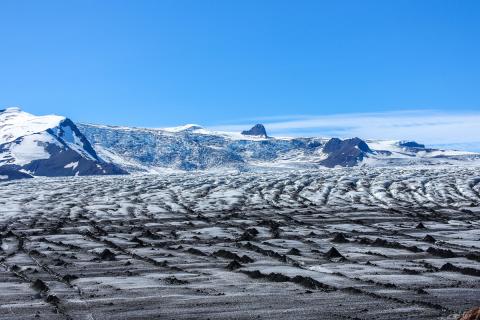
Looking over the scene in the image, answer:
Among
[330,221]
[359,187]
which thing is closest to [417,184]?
[359,187]

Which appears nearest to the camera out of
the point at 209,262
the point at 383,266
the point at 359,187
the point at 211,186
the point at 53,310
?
the point at 53,310

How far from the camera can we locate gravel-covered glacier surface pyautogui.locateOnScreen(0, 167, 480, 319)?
14.4 metres

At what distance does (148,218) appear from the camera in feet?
138

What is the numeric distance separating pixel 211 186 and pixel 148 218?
28326 millimetres

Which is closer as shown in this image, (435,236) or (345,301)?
(345,301)

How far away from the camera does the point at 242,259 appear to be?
878 inches

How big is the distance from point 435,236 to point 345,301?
16068 millimetres

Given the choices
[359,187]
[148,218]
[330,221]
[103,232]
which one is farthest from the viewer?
[359,187]

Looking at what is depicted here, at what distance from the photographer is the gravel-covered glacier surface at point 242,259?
47.3ft

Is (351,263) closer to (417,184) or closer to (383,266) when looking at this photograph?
(383,266)

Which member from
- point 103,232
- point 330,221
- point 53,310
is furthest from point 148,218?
point 53,310

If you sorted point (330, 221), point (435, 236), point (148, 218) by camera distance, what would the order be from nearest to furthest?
point (435, 236) → point (330, 221) → point (148, 218)

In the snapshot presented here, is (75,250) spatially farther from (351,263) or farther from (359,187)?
(359,187)

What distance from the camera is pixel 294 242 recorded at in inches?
1106
